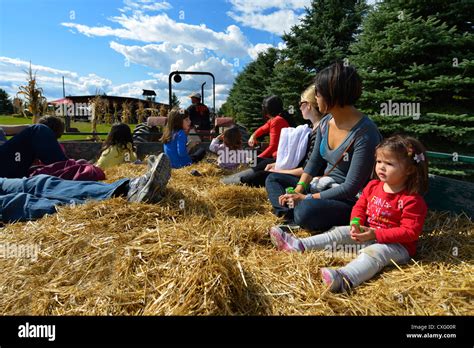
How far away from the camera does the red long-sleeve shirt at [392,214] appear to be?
1.78 metres

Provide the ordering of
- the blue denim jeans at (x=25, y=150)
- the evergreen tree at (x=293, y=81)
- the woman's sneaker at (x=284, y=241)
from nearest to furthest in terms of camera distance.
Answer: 1. the woman's sneaker at (x=284, y=241)
2. the blue denim jeans at (x=25, y=150)
3. the evergreen tree at (x=293, y=81)

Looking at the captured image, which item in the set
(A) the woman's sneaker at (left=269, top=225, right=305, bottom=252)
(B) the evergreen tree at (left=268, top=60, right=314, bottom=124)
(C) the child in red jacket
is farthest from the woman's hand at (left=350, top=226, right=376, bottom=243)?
(B) the evergreen tree at (left=268, top=60, right=314, bottom=124)

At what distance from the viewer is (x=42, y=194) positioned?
2738mm

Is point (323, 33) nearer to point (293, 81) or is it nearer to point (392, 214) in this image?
point (293, 81)

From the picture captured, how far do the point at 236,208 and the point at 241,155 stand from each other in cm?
208

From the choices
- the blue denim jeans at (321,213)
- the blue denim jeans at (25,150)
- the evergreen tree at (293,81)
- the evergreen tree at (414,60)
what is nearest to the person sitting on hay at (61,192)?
the blue denim jeans at (25,150)

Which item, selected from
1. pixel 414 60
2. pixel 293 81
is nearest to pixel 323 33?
pixel 293 81

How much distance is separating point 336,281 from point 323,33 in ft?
38.2

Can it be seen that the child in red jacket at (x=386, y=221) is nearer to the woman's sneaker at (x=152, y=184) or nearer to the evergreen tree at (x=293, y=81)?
the woman's sneaker at (x=152, y=184)

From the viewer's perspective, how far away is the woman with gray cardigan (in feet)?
7.19

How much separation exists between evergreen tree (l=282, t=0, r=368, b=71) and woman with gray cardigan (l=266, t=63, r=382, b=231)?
30.2 feet

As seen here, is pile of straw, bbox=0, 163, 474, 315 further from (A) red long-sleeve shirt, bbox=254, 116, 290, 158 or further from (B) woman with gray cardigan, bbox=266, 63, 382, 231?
(A) red long-sleeve shirt, bbox=254, 116, 290, 158
